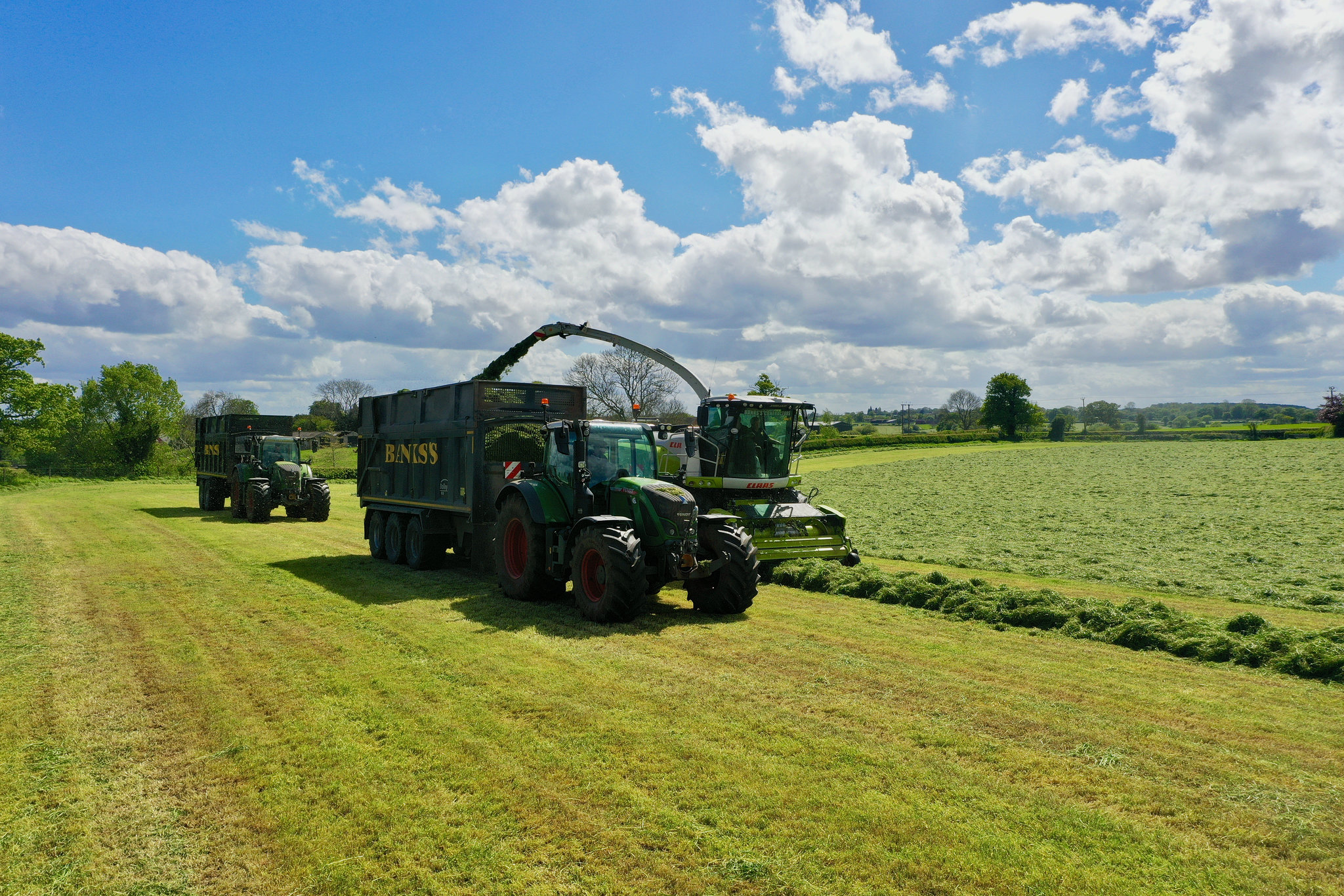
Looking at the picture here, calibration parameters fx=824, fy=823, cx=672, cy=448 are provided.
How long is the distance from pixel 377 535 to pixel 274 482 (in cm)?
1005

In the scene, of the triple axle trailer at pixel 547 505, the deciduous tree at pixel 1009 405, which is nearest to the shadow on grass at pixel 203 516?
the triple axle trailer at pixel 547 505

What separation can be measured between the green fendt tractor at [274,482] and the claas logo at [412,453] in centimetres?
885

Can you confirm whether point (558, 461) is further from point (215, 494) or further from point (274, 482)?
point (215, 494)

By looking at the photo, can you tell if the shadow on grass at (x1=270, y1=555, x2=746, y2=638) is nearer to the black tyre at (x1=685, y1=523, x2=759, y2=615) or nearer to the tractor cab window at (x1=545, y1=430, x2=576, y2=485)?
the black tyre at (x1=685, y1=523, x2=759, y2=615)

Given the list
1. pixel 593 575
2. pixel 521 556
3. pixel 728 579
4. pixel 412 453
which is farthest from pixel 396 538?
pixel 728 579

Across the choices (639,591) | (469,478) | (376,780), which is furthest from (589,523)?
(376,780)

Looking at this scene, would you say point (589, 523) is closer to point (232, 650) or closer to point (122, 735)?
point (232, 650)

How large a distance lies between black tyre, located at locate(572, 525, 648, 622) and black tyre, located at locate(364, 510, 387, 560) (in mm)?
7035

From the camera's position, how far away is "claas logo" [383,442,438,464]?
13.8 meters

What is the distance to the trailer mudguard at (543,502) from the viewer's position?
10.7 meters

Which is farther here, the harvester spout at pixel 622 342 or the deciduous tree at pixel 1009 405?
the deciduous tree at pixel 1009 405

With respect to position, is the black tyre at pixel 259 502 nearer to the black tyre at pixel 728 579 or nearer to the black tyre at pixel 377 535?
the black tyre at pixel 377 535

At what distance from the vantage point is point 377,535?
15.8 metres

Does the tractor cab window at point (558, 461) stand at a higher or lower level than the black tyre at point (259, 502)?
higher
